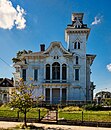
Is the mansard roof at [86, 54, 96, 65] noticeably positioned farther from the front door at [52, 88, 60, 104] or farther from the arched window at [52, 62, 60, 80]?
the front door at [52, 88, 60, 104]

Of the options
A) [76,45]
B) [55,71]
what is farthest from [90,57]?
[55,71]

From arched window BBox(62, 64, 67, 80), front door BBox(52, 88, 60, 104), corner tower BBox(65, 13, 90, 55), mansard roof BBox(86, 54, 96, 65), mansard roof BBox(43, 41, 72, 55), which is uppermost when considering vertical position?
corner tower BBox(65, 13, 90, 55)

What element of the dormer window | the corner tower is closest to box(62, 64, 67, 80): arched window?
the corner tower

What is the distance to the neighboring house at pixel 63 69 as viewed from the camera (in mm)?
43875

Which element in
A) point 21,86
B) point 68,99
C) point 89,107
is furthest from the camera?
point 68,99

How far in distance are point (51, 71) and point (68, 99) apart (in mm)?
5843

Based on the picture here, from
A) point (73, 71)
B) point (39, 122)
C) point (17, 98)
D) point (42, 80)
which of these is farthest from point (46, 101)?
point (17, 98)

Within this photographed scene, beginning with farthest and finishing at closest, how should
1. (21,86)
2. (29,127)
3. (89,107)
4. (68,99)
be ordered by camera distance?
(68,99), (89,107), (21,86), (29,127)

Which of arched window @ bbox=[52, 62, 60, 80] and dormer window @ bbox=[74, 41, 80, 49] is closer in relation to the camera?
arched window @ bbox=[52, 62, 60, 80]

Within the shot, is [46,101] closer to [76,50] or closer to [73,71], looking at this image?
[73,71]

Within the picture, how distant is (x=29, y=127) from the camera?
62.6 ft

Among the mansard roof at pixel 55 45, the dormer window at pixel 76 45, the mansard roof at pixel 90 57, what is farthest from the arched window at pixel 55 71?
the mansard roof at pixel 90 57

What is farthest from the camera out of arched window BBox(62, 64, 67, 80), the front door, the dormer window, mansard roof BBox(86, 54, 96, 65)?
the dormer window

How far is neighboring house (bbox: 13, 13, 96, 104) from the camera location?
43.9 metres
